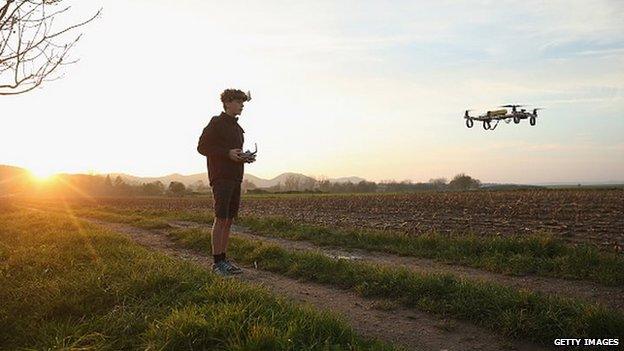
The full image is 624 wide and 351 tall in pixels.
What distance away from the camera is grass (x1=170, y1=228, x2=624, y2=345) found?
414 cm

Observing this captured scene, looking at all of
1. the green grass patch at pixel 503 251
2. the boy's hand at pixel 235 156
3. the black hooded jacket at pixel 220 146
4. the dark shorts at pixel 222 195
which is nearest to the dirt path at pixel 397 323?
the dark shorts at pixel 222 195

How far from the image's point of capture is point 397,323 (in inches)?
179

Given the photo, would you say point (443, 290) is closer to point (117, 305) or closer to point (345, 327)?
point (345, 327)

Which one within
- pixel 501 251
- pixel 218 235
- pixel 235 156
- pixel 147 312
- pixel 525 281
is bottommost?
pixel 525 281

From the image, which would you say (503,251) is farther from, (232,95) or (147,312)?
(147,312)

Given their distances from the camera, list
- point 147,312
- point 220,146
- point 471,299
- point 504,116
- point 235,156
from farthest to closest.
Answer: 1. point 504,116
2. point 220,146
3. point 235,156
4. point 471,299
5. point 147,312

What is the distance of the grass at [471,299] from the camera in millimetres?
4141

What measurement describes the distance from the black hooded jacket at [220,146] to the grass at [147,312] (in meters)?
1.58

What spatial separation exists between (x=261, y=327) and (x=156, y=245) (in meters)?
7.47

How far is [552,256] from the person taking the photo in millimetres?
8055

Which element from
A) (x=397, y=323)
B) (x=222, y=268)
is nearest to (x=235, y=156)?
(x=222, y=268)

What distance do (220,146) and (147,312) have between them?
308 centimetres

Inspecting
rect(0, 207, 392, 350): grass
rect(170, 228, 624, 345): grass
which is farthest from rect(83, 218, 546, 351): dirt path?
rect(0, 207, 392, 350): grass

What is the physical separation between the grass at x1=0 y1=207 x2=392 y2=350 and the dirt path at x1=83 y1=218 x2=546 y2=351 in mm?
678
